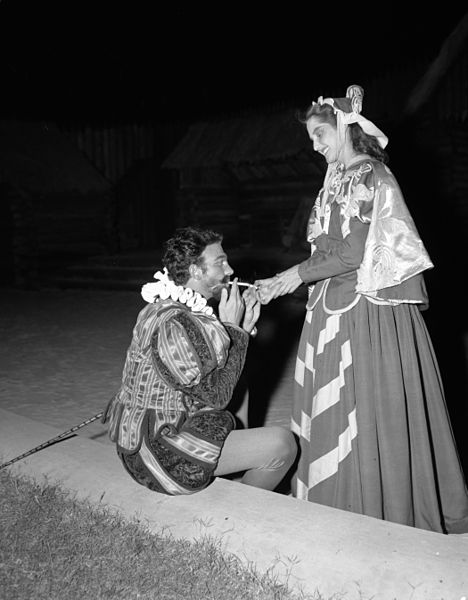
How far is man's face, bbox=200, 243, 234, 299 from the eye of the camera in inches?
121

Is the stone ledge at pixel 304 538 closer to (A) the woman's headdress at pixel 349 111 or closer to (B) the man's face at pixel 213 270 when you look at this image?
(B) the man's face at pixel 213 270

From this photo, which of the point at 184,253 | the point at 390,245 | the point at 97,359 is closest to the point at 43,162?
the point at 97,359

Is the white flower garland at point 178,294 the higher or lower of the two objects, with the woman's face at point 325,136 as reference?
lower

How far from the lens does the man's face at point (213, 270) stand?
10.1ft

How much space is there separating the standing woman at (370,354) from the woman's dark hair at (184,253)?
0.35m

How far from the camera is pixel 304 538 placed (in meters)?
2.55

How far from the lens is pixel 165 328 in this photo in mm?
2777

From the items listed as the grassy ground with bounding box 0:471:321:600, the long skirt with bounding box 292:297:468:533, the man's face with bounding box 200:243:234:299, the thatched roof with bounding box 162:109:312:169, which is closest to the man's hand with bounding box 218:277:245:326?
the man's face with bounding box 200:243:234:299

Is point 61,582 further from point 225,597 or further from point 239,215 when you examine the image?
point 239,215

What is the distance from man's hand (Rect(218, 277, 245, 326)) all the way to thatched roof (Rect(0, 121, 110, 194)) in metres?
13.1

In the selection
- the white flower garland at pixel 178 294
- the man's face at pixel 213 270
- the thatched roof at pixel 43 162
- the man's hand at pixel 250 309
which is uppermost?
the thatched roof at pixel 43 162

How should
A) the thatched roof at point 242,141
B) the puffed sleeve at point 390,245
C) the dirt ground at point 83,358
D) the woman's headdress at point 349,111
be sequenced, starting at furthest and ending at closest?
the thatched roof at point 242,141 < the dirt ground at point 83,358 < the woman's headdress at point 349,111 < the puffed sleeve at point 390,245

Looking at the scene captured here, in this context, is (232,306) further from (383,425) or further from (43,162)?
(43,162)

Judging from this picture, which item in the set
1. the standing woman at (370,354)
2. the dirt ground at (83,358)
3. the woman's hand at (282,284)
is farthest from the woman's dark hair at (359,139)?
the dirt ground at (83,358)
